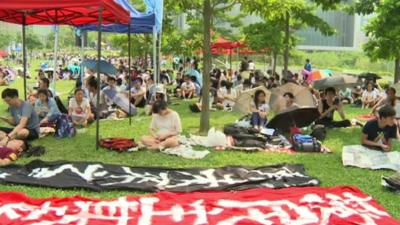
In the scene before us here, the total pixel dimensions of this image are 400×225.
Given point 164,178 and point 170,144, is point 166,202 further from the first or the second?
point 170,144

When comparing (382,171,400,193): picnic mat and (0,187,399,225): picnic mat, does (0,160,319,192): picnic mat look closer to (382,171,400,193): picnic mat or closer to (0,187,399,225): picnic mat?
(0,187,399,225): picnic mat

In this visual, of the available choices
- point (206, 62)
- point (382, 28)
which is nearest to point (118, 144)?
point (206, 62)

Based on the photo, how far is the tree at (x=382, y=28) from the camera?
14.2 metres

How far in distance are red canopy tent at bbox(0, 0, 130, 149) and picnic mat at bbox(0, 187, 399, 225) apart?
332cm

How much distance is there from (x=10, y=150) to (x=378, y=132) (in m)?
6.08

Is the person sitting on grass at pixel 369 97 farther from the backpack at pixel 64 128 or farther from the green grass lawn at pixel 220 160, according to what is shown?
the backpack at pixel 64 128

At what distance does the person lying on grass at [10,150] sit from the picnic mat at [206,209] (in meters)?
1.91

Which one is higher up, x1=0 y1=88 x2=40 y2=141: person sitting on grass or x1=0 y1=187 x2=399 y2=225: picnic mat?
x1=0 y1=88 x2=40 y2=141: person sitting on grass

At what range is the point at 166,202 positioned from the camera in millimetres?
5988

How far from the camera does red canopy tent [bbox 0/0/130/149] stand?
840cm

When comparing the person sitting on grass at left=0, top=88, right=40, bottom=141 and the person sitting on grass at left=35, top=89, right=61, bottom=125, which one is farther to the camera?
the person sitting on grass at left=35, top=89, right=61, bottom=125

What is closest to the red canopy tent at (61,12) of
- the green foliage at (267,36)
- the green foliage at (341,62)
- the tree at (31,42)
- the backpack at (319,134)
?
the backpack at (319,134)

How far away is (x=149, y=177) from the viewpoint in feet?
23.4

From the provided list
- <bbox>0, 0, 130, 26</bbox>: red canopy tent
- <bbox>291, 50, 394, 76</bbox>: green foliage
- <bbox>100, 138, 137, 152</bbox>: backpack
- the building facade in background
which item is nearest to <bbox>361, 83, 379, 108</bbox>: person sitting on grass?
<bbox>0, 0, 130, 26</bbox>: red canopy tent
